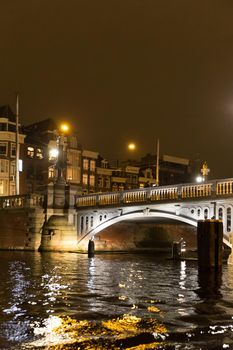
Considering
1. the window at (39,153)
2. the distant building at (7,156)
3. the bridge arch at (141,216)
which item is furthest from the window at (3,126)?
the bridge arch at (141,216)

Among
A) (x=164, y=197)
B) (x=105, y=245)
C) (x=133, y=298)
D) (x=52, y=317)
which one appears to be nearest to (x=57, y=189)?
(x=105, y=245)

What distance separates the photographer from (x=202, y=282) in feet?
64.0

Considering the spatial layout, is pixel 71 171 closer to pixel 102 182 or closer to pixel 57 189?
pixel 102 182

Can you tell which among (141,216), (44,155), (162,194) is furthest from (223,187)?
(44,155)

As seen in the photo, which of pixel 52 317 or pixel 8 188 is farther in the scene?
pixel 8 188

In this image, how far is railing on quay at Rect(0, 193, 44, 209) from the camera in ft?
142

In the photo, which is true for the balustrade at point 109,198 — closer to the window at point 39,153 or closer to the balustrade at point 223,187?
the balustrade at point 223,187

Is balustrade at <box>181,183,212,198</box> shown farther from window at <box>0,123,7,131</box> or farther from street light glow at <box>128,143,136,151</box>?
window at <box>0,123,7,131</box>

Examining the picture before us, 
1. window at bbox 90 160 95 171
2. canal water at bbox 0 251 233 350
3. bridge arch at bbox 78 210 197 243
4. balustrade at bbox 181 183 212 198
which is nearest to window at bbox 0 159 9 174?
window at bbox 90 160 95 171

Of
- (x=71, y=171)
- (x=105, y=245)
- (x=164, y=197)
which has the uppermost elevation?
(x=71, y=171)

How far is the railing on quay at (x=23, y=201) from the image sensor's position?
4322 cm

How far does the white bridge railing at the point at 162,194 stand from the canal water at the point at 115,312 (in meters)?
8.33

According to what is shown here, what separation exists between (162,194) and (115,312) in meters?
21.2

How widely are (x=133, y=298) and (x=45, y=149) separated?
5997cm
